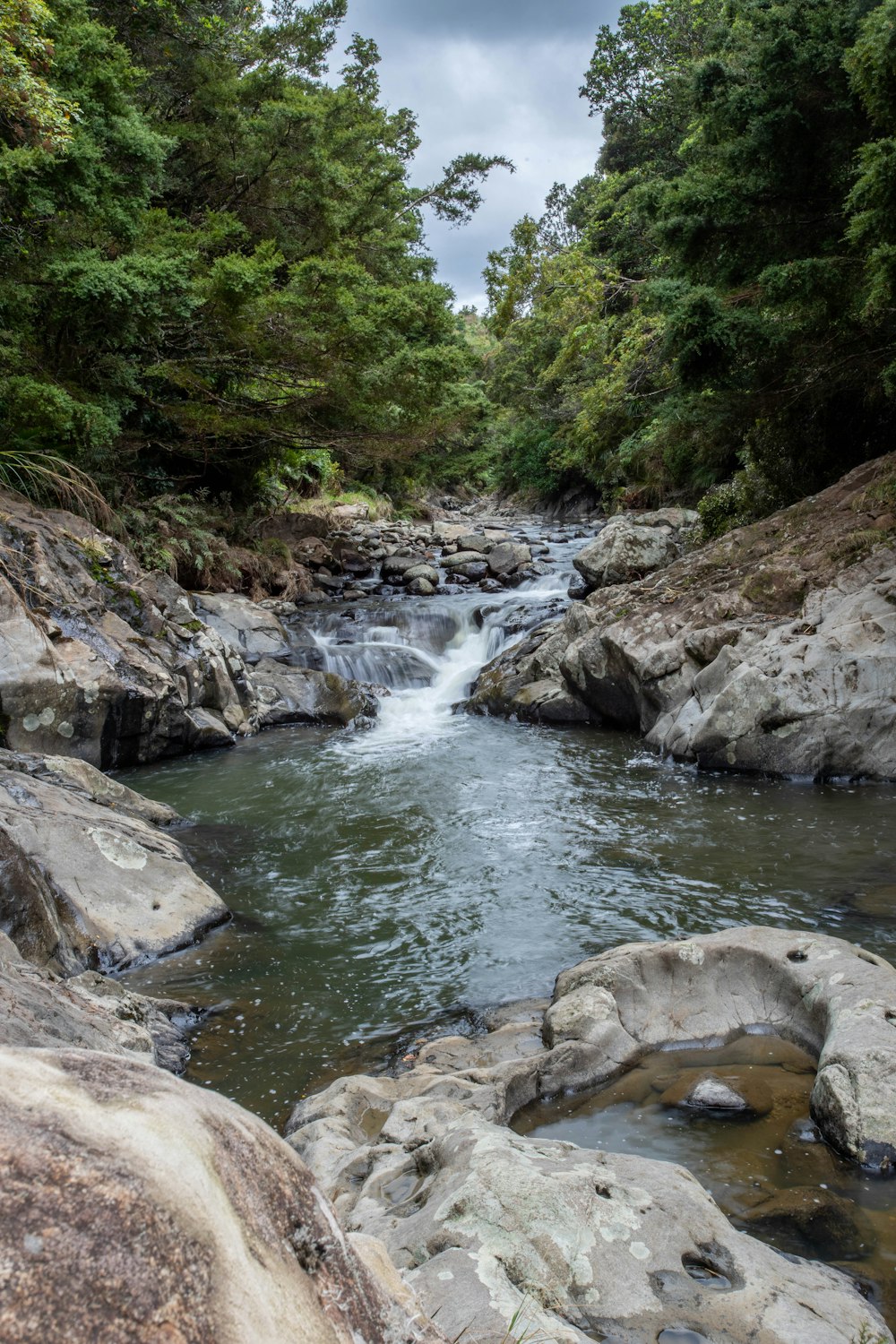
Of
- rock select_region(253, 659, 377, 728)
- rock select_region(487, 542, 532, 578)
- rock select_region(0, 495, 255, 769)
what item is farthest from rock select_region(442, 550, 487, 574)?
rock select_region(0, 495, 255, 769)

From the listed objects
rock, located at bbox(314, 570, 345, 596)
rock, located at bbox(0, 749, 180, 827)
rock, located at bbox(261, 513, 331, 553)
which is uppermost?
rock, located at bbox(261, 513, 331, 553)

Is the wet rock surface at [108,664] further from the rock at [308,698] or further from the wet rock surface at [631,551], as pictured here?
the wet rock surface at [631,551]

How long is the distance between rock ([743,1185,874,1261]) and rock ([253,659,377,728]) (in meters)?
10.1

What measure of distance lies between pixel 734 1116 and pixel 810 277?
347 inches

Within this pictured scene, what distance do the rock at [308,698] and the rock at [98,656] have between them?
1.50 feet

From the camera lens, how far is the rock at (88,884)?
15.4ft

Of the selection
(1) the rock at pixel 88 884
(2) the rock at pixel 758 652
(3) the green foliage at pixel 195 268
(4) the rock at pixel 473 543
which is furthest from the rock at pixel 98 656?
(4) the rock at pixel 473 543

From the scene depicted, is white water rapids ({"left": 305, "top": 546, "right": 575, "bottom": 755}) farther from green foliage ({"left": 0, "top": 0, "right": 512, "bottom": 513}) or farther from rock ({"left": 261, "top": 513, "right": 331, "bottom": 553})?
rock ({"left": 261, "top": 513, "right": 331, "bottom": 553})

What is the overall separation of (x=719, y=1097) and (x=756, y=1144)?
283mm

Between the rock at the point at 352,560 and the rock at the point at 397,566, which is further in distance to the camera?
the rock at the point at 352,560

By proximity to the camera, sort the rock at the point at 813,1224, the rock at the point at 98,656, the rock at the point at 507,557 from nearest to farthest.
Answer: the rock at the point at 813,1224 → the rock at the point at 98,656 → the rock at the point at 507,557

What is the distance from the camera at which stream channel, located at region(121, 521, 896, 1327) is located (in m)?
3.23

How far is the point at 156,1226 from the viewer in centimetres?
106

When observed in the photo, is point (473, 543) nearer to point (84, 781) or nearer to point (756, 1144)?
point (84, 781)
